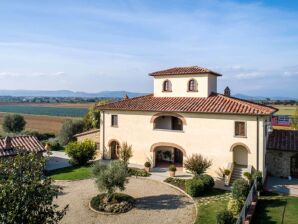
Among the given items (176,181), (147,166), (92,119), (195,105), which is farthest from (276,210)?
(92,119)

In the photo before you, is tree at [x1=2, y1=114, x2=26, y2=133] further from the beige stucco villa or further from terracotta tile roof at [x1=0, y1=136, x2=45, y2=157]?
the beige stucco villa

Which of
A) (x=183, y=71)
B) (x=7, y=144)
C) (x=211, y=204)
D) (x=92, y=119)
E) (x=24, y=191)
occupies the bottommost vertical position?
(x=211, y=204)

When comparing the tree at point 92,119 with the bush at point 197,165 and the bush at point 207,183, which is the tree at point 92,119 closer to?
the bush at point 197,165

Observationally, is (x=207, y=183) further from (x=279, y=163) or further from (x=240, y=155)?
(x=279, y=163)

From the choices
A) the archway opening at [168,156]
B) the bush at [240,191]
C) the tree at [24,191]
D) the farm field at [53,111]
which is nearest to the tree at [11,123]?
the archway opening at [168,156]

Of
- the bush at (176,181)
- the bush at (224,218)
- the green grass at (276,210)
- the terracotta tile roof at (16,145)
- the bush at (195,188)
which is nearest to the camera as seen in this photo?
the bush at (224,218)

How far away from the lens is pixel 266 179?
24953 millimetres

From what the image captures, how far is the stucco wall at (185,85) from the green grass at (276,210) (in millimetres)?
11271

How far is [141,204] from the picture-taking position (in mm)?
20156

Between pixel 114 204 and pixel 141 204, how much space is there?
74.3 inches

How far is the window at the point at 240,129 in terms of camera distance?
24.5 metres

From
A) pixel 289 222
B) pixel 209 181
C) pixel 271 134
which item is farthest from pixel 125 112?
pixel 289 222

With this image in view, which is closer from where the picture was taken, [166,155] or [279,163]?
[279,163]

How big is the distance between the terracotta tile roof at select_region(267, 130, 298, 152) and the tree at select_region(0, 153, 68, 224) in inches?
821
